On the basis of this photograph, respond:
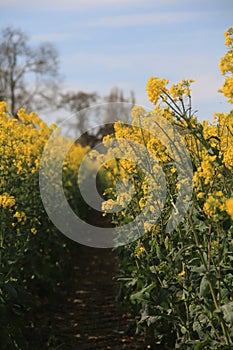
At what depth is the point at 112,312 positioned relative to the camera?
23.0 ft

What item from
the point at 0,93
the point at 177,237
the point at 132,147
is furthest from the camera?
the point at 0,93

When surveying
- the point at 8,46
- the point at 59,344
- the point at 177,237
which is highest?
the point at 8,46

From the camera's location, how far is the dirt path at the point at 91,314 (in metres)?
5.90

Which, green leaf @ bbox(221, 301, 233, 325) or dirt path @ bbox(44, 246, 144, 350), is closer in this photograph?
green leaf @ bbox(221, 301, 233, 325)

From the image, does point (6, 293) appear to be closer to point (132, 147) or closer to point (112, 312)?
point (132, 147)

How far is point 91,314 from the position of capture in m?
6.96

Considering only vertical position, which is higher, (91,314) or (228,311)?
(91,314)

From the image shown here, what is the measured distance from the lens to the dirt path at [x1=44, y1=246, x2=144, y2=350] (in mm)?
5902

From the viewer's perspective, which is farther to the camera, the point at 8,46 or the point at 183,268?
the point at 8,46

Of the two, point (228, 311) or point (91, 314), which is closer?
point (228, 311)

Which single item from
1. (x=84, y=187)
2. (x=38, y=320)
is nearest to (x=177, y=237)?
(x=38, y=320)

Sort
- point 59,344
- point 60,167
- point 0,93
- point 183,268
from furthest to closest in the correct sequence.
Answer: point 0,93 < point 60,167 < point 59,344 < point 183,268

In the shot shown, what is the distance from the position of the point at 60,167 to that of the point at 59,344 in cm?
464

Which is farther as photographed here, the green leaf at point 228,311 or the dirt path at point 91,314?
the dirt path at point 91,314
